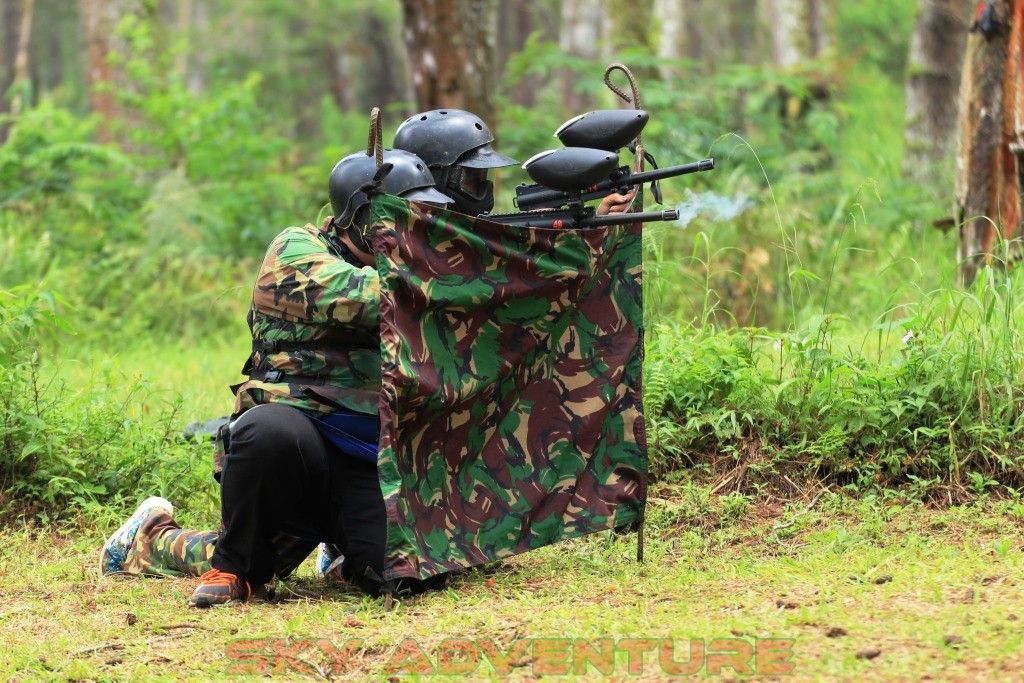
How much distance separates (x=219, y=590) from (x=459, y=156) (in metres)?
1.83

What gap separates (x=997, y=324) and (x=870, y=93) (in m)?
13.8

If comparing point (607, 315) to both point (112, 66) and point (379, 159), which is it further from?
point (112, 66)

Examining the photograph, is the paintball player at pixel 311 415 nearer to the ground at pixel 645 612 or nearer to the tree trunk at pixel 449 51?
the ground at pixel 645 612

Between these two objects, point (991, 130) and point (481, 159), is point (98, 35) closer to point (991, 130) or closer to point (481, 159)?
point (481, 159)

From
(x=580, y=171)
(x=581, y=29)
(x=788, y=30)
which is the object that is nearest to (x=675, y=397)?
(x=580, y=171)

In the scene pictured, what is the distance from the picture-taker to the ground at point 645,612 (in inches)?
117

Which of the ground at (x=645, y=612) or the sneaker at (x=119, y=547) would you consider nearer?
the ground at (x=645, y=612)

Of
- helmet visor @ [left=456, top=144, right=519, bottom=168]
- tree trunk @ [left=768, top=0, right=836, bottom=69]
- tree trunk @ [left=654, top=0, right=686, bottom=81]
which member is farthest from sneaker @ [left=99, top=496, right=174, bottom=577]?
tree trunk @ [left=654, top=0, right=686, bottom=81]

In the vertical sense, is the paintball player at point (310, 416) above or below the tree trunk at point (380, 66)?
below

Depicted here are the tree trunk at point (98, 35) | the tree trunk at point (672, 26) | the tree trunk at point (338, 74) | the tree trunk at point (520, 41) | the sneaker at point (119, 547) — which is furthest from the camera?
the tree trunk at point (338, 74)

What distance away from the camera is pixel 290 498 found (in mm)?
3951

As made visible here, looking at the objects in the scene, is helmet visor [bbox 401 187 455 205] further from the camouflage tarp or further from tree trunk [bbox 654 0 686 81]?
tree trunk [bbox 654 0 686 81]

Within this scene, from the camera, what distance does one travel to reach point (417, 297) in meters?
3.72

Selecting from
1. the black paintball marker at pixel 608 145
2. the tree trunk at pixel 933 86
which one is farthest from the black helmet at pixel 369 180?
the tree trunk at pixel 933 86
